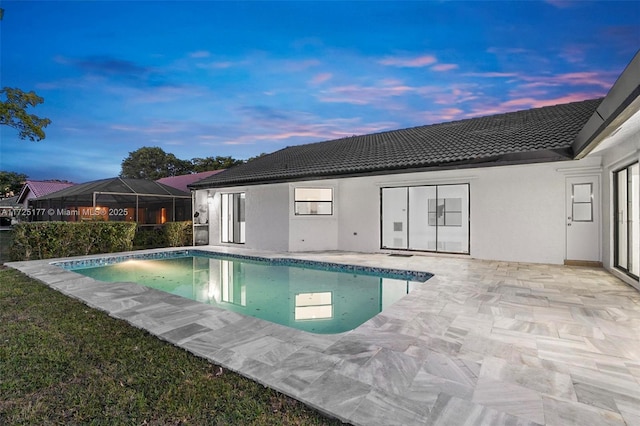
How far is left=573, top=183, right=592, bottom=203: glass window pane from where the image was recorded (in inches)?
303

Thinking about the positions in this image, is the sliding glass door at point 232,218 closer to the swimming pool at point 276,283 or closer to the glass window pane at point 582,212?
the swimming pool at point 276,283

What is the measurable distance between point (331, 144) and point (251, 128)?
35.4 feet

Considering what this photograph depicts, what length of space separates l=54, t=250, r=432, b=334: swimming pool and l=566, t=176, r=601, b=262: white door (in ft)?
13.1

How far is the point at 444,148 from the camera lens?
914 centimetres

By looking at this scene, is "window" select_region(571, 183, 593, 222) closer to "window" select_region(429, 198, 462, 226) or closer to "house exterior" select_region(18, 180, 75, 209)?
"window" select_region(429, 198, 462, 226)

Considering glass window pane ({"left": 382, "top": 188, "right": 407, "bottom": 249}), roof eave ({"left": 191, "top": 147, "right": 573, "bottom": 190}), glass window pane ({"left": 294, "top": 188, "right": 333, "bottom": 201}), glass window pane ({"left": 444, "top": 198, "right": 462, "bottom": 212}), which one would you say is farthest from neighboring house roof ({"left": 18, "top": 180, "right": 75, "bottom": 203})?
glass window pane ({"left": 444, "top": 198, "right": 462, "bottom": 212})

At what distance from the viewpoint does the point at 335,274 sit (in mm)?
8039

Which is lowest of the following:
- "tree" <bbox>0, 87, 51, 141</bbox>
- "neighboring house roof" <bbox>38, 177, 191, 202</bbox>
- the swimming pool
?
the swimming pool

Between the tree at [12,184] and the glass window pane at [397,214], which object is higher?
the tree at [12,184]

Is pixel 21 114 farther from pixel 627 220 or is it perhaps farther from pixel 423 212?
pixel 423 212

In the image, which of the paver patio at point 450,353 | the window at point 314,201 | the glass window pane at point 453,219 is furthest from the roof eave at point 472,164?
the glass window pane at point 453,219

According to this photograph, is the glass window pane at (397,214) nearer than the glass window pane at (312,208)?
No

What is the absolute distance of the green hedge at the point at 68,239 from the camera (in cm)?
926

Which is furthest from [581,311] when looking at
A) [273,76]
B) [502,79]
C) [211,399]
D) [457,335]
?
[273,76]
